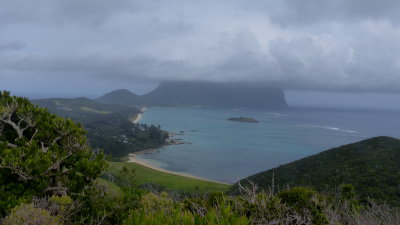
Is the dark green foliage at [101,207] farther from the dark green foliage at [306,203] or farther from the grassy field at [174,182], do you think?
the grassy field at [174,182]

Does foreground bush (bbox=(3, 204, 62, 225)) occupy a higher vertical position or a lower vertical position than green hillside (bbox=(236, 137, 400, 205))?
higher

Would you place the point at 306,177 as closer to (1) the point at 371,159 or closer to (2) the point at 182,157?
(1) the point at 371,159

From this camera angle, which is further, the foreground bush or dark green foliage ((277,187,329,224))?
dark green foliage ((277,187,329,224))

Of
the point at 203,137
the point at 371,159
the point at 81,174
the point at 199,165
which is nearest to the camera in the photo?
the point at 81,174

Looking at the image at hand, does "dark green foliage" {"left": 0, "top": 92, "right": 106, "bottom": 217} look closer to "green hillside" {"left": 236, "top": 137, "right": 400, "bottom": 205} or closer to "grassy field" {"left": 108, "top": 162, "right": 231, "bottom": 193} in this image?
"green hillside" {"left": 236, "top": 137, "right": 400, "bottom": 205}

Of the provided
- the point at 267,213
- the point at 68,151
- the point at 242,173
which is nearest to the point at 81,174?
the point at 68,151

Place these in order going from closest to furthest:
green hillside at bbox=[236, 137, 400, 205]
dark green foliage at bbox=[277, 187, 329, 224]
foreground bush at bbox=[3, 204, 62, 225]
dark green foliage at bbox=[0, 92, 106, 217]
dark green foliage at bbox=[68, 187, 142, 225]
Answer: foreground bush at bbox=[3, 204, 62, 225], dark green foliage at bbox=[0, 92, 106, 217], dark green foliage at bbox=[277, 187, 329, 224], dark green foliage at bbox=[68, 187, 142, 225], green hillside at bbox=[236, 137, 400, 205]

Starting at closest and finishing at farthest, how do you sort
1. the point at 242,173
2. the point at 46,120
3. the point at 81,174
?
the point at 81,174 < the point at 46,120 < the point at 242,173

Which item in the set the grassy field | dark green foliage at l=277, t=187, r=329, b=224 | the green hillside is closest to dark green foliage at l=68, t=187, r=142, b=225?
dark green foliage at l=277, t=187, r=329, b=224
